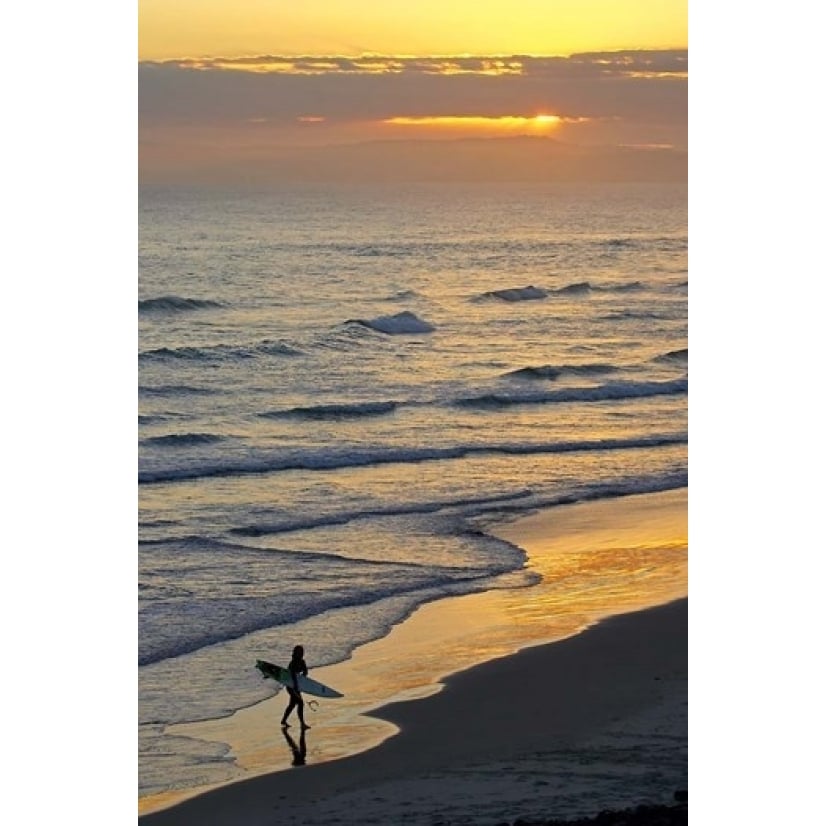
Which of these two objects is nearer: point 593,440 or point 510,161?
point 593,440

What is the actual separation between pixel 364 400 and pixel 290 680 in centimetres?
871

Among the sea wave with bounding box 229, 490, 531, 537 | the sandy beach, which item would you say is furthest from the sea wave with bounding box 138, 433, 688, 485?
the sandy beach

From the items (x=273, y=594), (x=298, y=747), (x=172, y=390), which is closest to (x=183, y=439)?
(x=172, y=390)

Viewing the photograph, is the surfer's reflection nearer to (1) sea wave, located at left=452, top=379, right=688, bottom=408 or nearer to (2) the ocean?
(2) the ocean

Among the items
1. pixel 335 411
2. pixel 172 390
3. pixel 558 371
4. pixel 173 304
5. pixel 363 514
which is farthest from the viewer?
pixel 173 304

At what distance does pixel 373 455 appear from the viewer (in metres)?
14.8

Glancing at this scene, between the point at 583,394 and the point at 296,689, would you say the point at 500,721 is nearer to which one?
the point at 296,689

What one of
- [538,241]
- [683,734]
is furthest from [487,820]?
[538,241]

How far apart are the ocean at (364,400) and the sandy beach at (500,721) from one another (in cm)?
29

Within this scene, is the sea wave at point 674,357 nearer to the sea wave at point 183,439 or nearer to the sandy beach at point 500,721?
the sea wave at point 183,439
